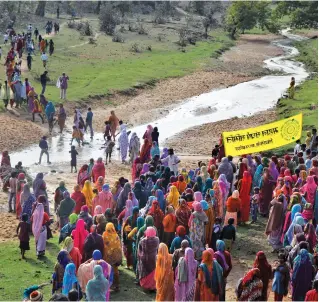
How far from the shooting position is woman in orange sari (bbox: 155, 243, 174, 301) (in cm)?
1093

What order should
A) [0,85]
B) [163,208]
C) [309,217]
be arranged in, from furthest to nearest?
[0,85]
[163,208]
[309,217]

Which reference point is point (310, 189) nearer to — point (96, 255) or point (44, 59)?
point (96, 255)

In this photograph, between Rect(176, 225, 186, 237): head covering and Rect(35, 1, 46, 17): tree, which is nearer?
Rect(176, 225, 186, 237): head covering

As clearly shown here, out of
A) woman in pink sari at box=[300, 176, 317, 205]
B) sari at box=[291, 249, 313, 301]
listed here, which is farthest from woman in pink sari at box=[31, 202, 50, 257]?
woman in pink sari at box=[300, 176, 317, 205]

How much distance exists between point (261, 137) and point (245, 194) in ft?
5.28

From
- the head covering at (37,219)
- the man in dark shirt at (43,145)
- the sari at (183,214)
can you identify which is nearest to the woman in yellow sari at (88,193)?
the head covering at (37,219)

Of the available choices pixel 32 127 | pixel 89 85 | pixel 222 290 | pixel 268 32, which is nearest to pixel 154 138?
pixel 32 127

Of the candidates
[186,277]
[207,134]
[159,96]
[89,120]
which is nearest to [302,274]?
[186,277]

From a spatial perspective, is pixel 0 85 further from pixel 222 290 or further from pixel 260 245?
pixel 222 290

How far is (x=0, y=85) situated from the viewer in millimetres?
26297

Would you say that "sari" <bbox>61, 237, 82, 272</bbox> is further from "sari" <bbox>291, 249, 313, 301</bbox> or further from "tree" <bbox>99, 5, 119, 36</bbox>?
"tree" <bbox>99, 5, 119, 36</bbox>

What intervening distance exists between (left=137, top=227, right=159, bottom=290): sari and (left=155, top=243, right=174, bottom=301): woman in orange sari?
56 cm

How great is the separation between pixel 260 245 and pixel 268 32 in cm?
4923

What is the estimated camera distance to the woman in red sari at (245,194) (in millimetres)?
15336
